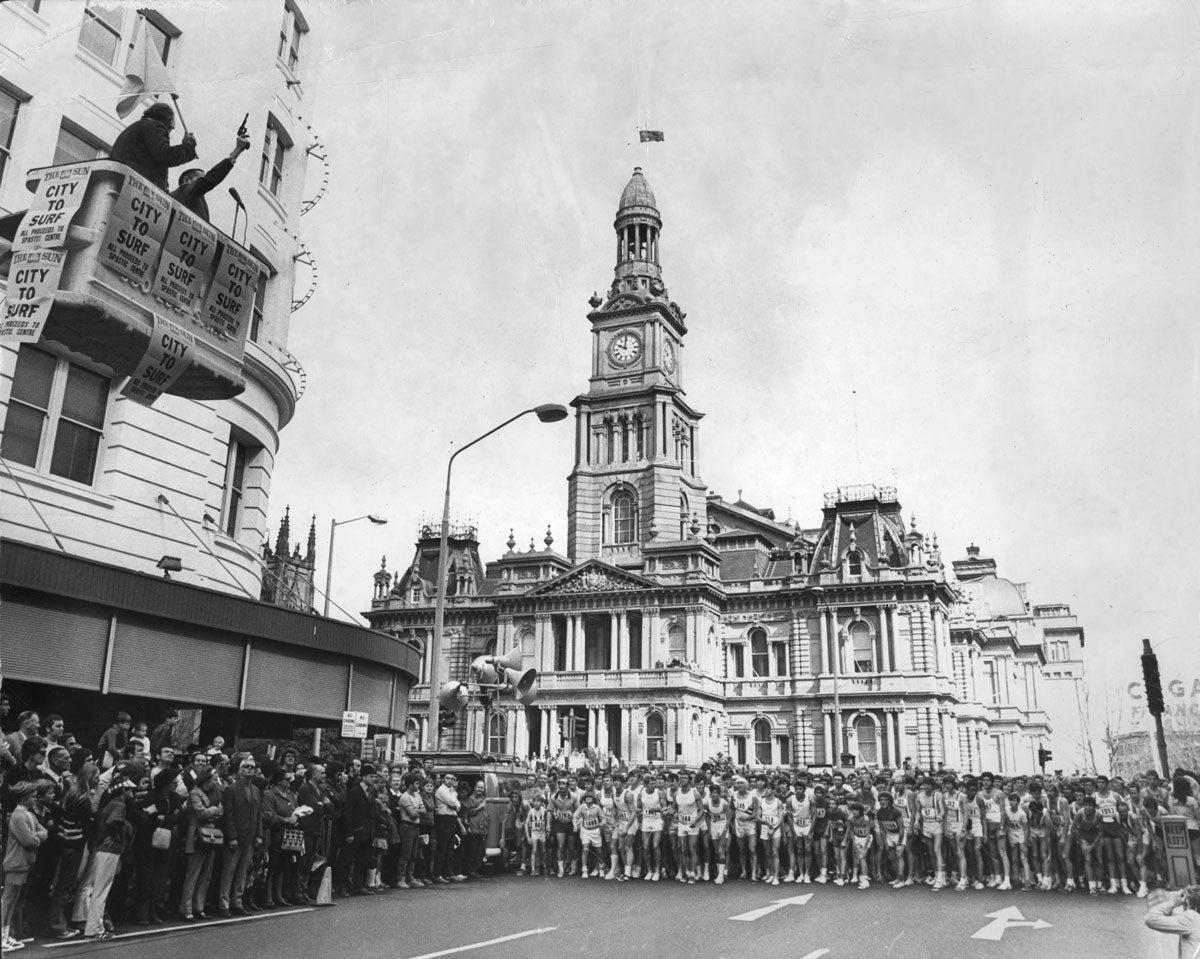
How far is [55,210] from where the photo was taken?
7.23 m

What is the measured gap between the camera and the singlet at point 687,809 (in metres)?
18.1

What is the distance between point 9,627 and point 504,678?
995 cm

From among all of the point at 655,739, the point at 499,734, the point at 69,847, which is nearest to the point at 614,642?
the point at 655,739

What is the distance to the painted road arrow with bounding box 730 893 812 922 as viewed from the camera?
1273 cm

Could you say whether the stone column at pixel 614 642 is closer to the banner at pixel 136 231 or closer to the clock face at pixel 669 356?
the clock face at pixel 669 356

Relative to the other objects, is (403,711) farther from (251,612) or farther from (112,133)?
(112,133)

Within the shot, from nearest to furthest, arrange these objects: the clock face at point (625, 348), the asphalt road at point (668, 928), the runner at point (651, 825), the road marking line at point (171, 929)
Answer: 1. the road marking line at point (171, 929)
2. the asphalt road at point (668, 928)
3. the runner at point (651, 825)
4. the clock face at point (625, 348)

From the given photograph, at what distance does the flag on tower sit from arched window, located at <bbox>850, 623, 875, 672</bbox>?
48513 mm

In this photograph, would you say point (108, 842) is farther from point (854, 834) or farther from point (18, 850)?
point (854, 834)

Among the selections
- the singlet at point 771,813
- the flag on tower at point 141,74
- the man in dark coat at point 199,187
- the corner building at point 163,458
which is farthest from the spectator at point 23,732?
the singlet at point 771,813

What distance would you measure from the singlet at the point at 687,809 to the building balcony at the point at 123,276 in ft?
42.5

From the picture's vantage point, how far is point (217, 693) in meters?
14.0

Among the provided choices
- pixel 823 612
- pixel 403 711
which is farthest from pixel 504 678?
pixel 823 612

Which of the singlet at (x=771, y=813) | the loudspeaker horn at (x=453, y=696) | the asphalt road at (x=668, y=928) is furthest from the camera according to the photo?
the loudspeaker horn at (x=453, y=696)
